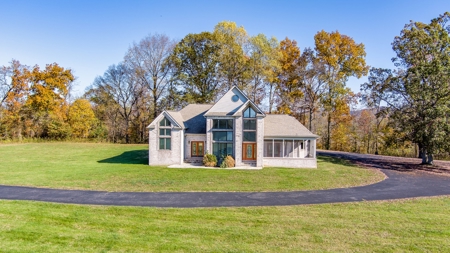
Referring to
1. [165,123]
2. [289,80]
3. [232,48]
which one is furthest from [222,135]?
[289,80]

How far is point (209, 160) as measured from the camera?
2283 centimetres

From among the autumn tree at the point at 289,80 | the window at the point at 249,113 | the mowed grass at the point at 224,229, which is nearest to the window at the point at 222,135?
the window at the point at 249,113

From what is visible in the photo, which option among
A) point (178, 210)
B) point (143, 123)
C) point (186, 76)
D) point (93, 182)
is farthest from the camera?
point (143, 123)

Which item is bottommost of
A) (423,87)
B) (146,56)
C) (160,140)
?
(160,140)

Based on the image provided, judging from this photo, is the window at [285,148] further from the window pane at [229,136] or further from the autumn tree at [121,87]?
the autumn tree at [121,87]

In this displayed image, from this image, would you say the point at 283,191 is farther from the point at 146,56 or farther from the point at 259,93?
the point at 146,56

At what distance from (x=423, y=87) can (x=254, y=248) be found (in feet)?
79.8

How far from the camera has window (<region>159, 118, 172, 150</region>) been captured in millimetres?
23547

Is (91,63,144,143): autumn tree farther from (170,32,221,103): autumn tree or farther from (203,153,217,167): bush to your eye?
(203,153,217,167): bush

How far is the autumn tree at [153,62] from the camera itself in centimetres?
3881

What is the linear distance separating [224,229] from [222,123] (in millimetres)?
15298

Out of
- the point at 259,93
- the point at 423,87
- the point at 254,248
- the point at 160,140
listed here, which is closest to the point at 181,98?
the point at 259,93

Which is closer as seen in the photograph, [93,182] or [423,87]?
[93,182]

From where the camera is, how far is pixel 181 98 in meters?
36.9
